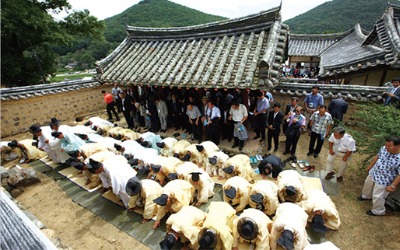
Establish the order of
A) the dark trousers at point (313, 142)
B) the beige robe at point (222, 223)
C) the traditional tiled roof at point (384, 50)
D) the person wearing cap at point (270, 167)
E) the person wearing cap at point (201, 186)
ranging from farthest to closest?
the traditional tiled roof at point (384, 50)
the dark trousers at point (313, 142)
the person wearing cap at point (201, 186)
the person wearing cap at point (270, 167)
the beige robe at point (222, 223)

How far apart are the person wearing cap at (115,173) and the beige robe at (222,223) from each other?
9.42 feet

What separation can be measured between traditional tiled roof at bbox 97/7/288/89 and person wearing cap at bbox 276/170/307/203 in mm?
2902

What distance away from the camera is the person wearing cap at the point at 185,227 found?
4.25 meters

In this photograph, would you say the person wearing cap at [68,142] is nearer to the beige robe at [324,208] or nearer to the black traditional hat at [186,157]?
the black traditional hat at [186,157]

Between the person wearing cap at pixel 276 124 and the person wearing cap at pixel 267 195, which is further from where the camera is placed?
the person wearing cap at pixel 276 124

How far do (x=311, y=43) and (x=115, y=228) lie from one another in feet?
101

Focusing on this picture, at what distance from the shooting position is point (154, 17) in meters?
61.1

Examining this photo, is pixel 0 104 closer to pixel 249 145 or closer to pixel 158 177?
pixel 158 177

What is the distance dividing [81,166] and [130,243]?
3.40 m

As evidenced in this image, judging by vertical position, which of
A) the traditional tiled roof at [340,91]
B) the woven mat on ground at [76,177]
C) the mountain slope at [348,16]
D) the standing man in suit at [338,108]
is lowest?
the woven mat on ground at [76,177]

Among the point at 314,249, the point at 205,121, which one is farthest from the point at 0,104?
the point at 314,249

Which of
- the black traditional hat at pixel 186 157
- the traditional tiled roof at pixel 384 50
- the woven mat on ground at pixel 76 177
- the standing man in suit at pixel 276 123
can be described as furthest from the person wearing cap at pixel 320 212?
the woven mat on ground at pixel 76 177

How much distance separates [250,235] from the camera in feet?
13.1

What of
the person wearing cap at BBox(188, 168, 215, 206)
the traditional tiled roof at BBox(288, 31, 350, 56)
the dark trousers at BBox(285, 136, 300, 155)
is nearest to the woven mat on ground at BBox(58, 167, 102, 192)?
the person wearing cap at BBox(188, 168, 215, 206)
